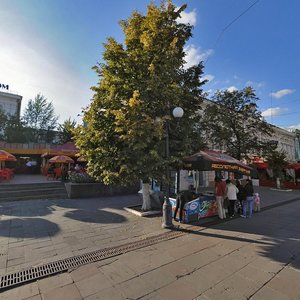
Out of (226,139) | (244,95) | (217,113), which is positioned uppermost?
(244,95)

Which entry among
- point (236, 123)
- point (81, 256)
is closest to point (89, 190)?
point (81, 256)

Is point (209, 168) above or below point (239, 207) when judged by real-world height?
above

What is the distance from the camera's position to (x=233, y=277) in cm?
402

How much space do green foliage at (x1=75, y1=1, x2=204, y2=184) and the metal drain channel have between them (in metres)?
2.58

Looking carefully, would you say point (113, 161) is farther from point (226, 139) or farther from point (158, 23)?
point (226, 139)

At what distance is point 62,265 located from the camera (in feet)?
14.2

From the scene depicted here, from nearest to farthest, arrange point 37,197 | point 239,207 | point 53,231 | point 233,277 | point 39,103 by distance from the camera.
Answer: point 233,277, point 53,231, point 239,207, point 37,197, point 39,103

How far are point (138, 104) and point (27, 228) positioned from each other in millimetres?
5120

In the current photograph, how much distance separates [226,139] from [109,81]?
10.8 meters

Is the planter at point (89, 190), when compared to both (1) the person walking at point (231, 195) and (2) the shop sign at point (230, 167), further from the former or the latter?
(1) the person walking at point (231, 195)

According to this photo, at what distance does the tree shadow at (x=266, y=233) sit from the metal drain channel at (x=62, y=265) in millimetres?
2064

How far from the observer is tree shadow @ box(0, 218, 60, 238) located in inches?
234

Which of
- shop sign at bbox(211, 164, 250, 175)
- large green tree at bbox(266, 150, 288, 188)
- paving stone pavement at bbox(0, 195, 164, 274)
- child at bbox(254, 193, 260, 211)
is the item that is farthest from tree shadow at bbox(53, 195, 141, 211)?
large green tree at bbox(266, 150, 288, 188)

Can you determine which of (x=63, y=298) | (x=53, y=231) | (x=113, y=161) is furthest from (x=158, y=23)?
(x=63, y=298)
